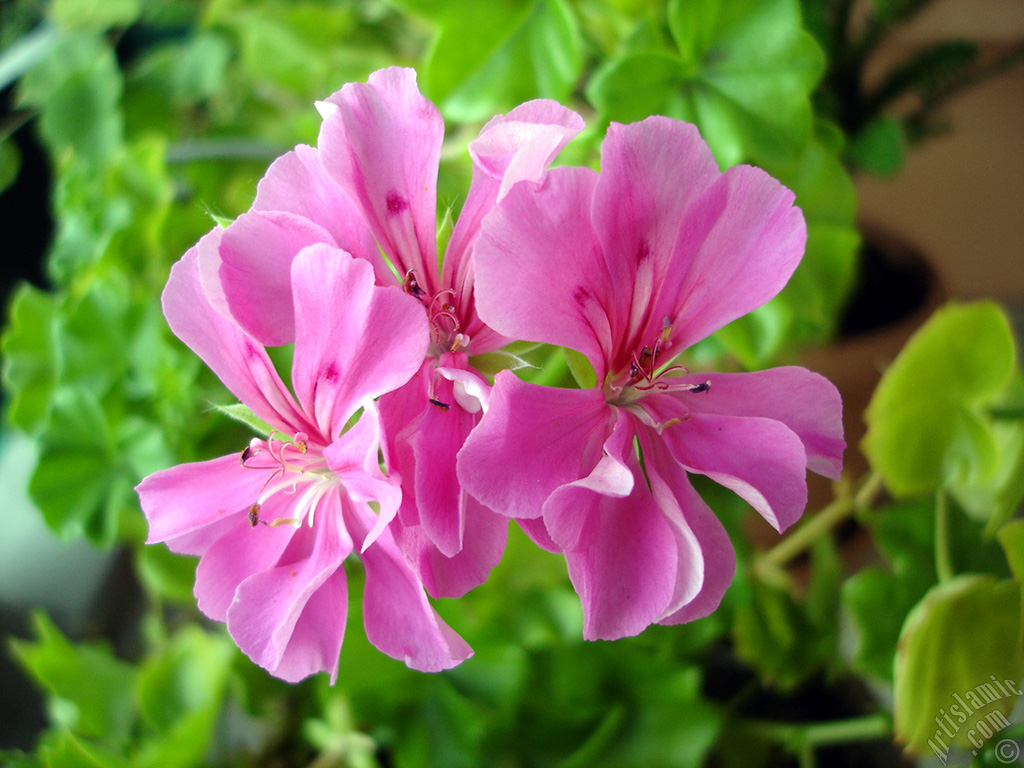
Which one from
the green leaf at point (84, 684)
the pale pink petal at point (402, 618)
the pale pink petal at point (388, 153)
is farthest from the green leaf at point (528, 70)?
the green leaf at point (84, 684)

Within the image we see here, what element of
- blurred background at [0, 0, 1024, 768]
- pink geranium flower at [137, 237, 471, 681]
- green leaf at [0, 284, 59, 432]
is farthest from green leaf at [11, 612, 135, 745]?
pink geranium flower at [137, 237, 471, 681]

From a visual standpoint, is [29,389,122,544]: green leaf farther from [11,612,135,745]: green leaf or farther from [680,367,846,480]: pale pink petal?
[680,367,846,480]: pale pink petal

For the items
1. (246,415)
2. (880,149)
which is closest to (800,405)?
(246,415)

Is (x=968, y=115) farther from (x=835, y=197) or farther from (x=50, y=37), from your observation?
(x=50, y=37)

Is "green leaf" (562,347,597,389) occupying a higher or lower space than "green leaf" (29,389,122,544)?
higher

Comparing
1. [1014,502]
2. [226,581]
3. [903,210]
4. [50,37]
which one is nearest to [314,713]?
[226,581]
